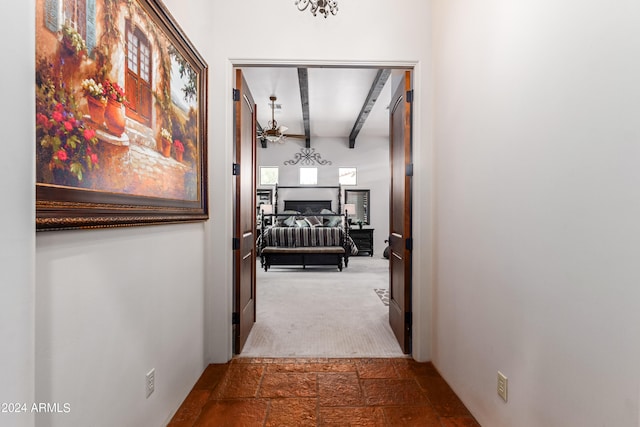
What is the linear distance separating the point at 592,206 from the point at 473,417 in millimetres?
1379

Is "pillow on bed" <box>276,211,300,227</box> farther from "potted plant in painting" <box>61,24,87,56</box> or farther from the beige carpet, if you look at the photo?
"potted plant in painting" <box>61,24,87,56</box>

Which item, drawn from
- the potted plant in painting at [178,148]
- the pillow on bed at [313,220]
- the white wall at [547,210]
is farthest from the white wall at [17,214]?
the pillow on bed at [313,220]

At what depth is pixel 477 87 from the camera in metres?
1.84

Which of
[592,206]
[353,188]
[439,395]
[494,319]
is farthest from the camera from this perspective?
[353,188]

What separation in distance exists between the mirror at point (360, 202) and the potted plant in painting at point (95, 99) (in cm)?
801

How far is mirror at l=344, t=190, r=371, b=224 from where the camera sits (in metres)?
9.07

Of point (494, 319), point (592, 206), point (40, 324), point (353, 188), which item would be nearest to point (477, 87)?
point (592, 206)

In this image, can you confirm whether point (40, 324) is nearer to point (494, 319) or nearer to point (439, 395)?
point (494, 319)

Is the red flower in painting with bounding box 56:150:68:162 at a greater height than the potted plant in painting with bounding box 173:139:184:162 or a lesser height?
lesser

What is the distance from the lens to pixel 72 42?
1064 mm

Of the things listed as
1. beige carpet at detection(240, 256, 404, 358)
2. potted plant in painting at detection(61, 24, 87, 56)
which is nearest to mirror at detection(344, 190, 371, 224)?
beige carpet at detection(240, 256, 404, 358)

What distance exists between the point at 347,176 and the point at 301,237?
129 inches

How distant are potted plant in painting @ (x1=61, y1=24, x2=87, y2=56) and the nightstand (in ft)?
24.7

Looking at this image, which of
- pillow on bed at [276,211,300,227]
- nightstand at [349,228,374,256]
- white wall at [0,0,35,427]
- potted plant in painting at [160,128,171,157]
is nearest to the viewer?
white wall at [0,0,35,427]
